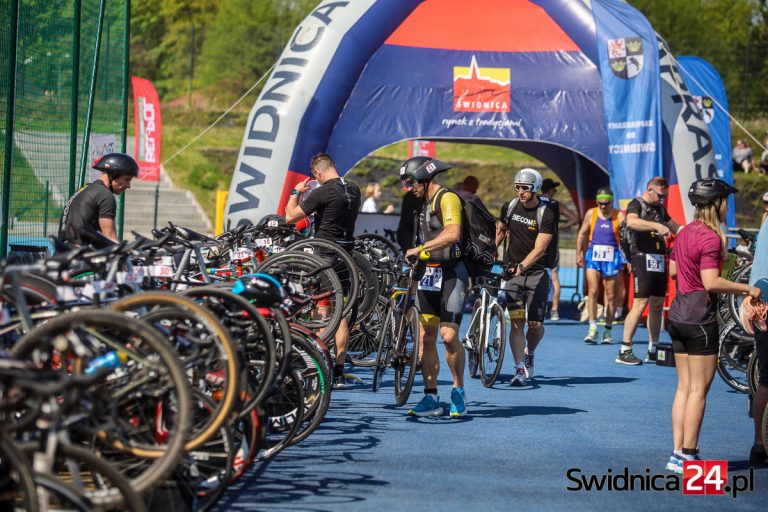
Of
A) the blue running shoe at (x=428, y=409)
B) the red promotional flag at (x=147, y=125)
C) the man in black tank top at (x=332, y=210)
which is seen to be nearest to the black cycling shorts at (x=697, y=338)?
the blue running shoe at (x=428, y=409)

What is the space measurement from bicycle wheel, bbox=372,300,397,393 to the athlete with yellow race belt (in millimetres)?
568

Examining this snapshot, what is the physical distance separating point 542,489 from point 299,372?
175 centimetres

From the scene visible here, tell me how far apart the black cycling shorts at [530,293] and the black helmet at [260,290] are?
522 cm

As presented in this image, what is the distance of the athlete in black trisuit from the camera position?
8.52 meters

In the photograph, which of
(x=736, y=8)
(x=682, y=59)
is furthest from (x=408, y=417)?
(x=736, y=8)

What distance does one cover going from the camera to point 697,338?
23.8 feet

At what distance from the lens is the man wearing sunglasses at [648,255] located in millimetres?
12914

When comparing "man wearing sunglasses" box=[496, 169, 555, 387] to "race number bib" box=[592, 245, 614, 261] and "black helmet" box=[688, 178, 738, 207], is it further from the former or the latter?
"race number bib" box=[592, 245, 614, 261]

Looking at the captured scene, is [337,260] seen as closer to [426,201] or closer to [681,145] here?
[426,201]

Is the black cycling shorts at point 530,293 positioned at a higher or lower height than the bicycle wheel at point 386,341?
higher

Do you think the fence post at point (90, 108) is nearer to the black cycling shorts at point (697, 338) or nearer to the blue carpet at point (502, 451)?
the blue carpet at point (502, 451)

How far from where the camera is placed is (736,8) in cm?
6166

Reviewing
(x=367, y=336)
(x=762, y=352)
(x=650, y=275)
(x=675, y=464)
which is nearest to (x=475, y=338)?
(x=367, y=336)

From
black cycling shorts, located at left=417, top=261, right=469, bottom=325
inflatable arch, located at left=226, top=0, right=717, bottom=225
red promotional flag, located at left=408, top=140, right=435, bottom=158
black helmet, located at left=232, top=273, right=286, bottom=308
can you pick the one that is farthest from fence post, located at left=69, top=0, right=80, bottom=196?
red promotional flag, located at left=408, top=140, right=435, bottom=158
